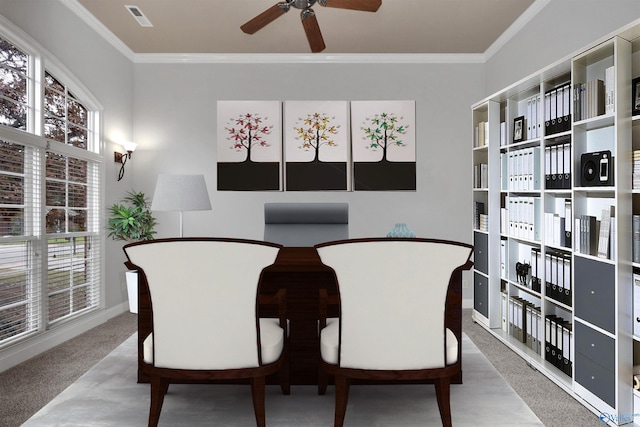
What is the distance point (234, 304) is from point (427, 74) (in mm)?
3923

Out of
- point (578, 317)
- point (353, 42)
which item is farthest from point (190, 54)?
point (578, 317)

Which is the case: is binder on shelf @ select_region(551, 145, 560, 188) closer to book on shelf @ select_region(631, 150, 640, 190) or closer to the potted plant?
book on shelf @ select_region(631, 150, 640, 190)

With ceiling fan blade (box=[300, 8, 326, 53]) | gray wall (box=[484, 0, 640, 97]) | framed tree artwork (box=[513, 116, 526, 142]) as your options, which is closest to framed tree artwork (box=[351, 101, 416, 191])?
gray wall (box=[484, 0, 640, 97])

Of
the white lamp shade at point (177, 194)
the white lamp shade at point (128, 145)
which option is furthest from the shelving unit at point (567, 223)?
the white lamp shade at point (128, 145)

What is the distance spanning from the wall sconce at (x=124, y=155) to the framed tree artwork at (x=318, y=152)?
1.67 metres

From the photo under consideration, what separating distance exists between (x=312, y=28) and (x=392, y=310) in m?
1.95

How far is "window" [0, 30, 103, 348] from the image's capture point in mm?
3014

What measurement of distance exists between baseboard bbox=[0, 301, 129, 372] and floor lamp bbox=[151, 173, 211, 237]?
4.23 feet

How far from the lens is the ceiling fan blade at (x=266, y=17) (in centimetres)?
270

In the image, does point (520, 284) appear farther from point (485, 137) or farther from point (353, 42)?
point (353, 42)

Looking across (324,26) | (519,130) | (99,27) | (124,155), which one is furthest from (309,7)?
(124,155)

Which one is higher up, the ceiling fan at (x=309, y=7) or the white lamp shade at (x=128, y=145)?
the ceiling fan at (x=309, y=7)

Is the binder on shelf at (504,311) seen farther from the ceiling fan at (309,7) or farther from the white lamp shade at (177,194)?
the white lamp shade at (177,194)

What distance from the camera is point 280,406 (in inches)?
90.9
